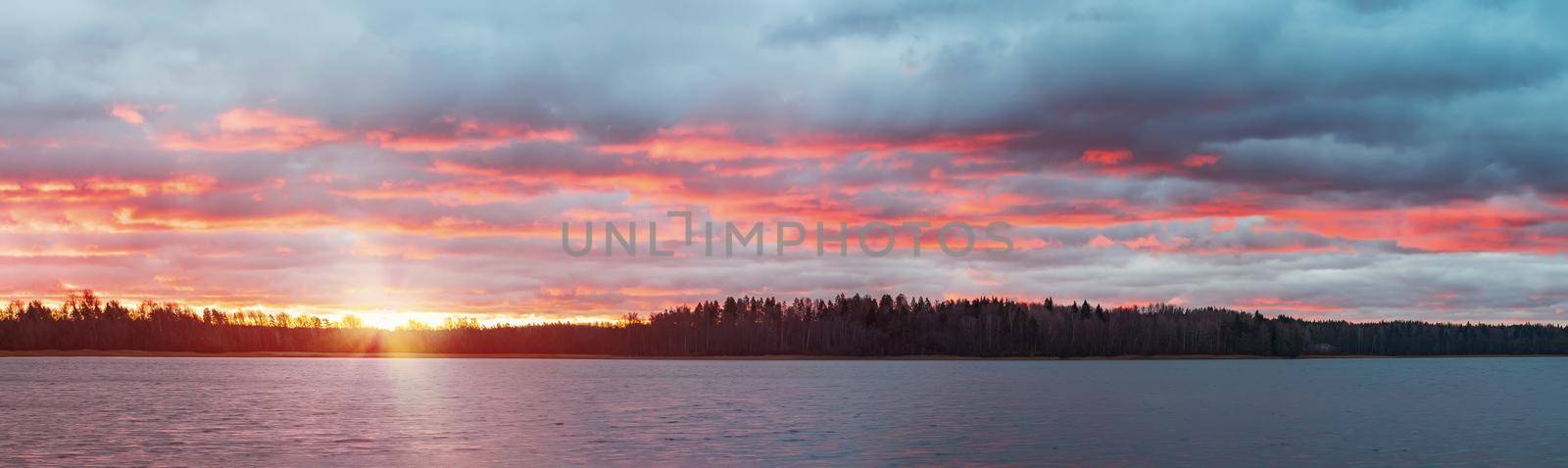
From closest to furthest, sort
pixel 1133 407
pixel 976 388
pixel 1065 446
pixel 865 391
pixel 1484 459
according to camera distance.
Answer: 1. pixel 1484 459
2. pixel 1065 446
3. pixel 1133 407
4. pixel 865 391
5. pixel 976 388

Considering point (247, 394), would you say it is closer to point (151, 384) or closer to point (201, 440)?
point (151, 384)

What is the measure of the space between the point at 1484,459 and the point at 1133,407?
144ft

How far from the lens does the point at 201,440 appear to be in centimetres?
6594

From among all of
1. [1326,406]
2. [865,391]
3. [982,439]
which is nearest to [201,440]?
[982,439]

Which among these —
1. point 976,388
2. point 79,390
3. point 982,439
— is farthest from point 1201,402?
point 79,390

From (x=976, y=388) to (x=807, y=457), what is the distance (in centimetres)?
8844

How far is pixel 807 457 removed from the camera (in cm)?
5909

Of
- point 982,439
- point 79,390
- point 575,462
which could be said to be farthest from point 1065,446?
point 79,390

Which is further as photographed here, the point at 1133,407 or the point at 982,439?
the point at 1133,407

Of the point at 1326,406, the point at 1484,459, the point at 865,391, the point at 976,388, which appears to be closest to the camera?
the point at 1484,459

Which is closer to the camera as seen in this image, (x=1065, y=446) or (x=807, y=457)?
(x=807, y=457)

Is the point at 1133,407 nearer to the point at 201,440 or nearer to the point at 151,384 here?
the point at 201,440

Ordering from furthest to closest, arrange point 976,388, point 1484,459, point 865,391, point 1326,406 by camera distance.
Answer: point 976,388 → point 865,391 → point 1326,406 → point 1484,459

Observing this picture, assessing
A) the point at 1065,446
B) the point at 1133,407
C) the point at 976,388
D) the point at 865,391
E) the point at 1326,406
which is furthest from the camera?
the point at 976,388
